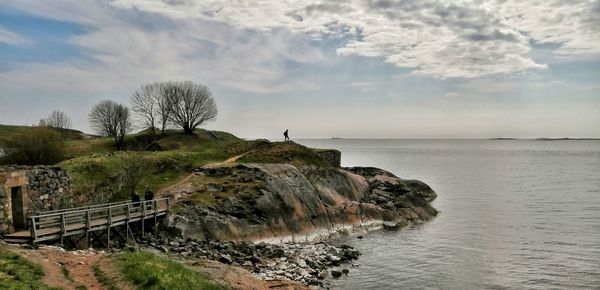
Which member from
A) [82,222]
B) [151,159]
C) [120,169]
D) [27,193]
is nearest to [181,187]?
[120,169]

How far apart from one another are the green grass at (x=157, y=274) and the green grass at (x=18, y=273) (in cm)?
309

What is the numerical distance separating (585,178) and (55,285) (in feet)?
348

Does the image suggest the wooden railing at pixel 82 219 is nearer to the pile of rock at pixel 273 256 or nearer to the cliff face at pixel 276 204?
the pile of rock at pixel 273 256

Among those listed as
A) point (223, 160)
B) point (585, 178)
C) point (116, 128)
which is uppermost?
point (116, 128)

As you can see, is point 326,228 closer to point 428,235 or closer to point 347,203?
point 347,203

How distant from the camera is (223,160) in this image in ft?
178

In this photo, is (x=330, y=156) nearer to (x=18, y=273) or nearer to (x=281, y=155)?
(x=281, y=155)

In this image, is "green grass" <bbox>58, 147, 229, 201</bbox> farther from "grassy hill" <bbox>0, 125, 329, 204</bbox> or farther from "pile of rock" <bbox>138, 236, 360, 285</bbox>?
"pile of rock" <bbox>138, 236, 360, 285</bbox>

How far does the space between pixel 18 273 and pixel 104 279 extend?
10.0 ft

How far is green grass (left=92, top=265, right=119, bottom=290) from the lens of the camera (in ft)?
56.3

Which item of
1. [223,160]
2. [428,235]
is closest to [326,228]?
[428,235]

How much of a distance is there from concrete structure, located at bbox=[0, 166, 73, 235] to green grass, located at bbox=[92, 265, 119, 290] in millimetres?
7679

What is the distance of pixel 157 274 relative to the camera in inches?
703

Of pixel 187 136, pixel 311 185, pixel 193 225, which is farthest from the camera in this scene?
pixel 187 136
